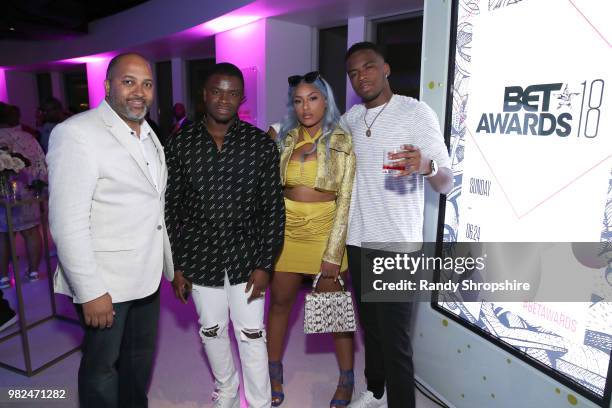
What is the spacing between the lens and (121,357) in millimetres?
1912

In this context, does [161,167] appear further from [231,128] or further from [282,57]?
[282,57]

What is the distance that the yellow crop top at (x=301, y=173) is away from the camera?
2082mm

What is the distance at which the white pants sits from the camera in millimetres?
2006

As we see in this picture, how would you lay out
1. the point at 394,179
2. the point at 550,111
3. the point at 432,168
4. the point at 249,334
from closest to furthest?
the point at 550,111 < the point at 432,168 < the point at 394,179 < the point at 249,334

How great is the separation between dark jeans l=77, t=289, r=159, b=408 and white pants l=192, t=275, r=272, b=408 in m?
0.23

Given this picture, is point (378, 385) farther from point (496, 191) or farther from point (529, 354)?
point (496, 191)

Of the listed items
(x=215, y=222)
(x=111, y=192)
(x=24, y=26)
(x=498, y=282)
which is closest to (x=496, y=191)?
(x=498, y=282)

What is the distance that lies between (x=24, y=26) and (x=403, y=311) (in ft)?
35.1

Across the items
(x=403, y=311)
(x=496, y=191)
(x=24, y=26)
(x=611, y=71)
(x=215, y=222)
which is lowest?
(x=403, y=311)

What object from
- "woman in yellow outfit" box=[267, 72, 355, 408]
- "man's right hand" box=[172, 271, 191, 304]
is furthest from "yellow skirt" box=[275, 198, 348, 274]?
"man's right hand" box=[172, 271, 191, 304]

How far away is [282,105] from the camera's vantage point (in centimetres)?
597

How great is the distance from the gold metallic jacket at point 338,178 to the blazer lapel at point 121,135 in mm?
816

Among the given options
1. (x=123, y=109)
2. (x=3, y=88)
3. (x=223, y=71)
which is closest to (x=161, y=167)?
(x=123, y=109)

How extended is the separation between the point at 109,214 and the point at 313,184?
0.95 metres
